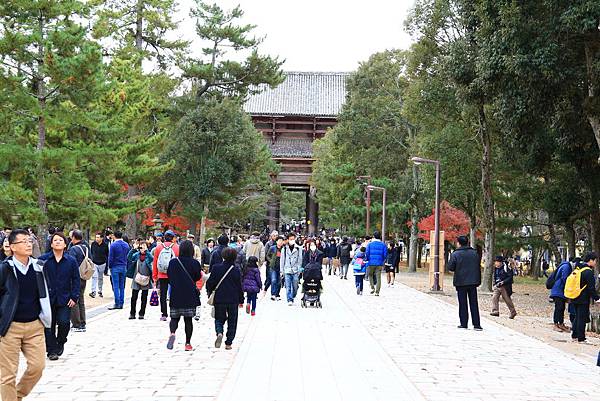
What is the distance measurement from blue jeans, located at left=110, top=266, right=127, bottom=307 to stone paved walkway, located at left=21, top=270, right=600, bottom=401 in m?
0.90

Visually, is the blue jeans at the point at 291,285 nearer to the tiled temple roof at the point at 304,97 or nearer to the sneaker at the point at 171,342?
the sneaker at the point at 171,342

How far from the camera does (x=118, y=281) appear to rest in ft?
50.6

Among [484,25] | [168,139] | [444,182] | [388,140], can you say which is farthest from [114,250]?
[388,140]

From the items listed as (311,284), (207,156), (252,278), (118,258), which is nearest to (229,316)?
(252,278)

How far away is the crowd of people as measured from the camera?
631 centimetres

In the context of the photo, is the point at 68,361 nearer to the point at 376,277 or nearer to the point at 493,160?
the point at 376,277

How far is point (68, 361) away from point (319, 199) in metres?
44.7

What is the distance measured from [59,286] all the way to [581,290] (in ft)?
29.4

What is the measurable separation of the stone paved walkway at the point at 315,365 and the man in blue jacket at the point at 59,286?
301 mm

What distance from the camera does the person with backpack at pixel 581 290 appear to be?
13.2 meters

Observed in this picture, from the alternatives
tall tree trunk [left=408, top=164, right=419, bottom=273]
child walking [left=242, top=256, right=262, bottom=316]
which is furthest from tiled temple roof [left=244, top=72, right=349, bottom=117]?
child walking [left=242, top=256, right=262, bottom=316]

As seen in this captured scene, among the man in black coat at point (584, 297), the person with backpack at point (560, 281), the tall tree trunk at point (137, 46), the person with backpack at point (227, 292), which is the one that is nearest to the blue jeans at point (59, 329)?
the person with backpack at point (227, 292)

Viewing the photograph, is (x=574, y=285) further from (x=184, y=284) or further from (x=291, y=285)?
(x=184, y=284)

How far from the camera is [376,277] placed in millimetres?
22047
